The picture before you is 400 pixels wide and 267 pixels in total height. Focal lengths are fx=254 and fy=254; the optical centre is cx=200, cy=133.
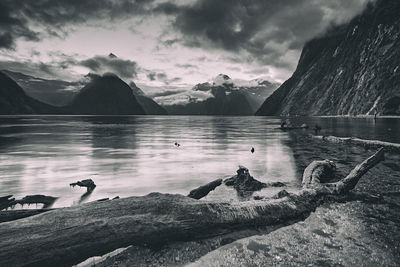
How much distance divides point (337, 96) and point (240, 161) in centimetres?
18627

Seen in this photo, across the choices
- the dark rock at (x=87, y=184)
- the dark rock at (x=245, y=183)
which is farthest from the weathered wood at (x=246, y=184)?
the dark rock at (x=87, y=184)

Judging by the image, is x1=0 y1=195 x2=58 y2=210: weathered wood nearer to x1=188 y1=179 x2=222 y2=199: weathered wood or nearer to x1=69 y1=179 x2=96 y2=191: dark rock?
x1=69 y1=179 x2=96 y2=191: dark rock

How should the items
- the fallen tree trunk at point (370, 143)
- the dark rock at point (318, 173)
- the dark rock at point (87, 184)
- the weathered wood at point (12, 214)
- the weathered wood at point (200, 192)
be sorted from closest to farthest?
1. the weathered wood at point (12, 214)
2. the weathered wood at point (200, 192)
3. the dark rock at point (318, 173)
4. the dark rock at point (87, 184)
5. the fallen tree trunk at point (370, 143)

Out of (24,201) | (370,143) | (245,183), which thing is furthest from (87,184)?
(370,143)

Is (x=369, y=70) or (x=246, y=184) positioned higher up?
(x=369, y=70)

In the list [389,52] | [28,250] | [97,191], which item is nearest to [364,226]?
[28,250]

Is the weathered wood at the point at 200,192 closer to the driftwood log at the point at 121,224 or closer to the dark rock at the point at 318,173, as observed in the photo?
the driftwood log at the point at 121,224

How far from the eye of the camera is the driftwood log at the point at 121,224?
5.17m

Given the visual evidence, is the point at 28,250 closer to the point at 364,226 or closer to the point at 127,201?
the point at 127,201

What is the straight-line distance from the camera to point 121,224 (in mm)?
5969

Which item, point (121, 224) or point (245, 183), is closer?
point (121, 224)

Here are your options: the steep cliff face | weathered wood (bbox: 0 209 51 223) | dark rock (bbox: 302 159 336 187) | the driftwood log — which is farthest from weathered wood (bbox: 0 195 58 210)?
the steep cliff face

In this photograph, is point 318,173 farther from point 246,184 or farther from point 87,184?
point 87,184

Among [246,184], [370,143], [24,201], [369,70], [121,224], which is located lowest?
[246,184]
